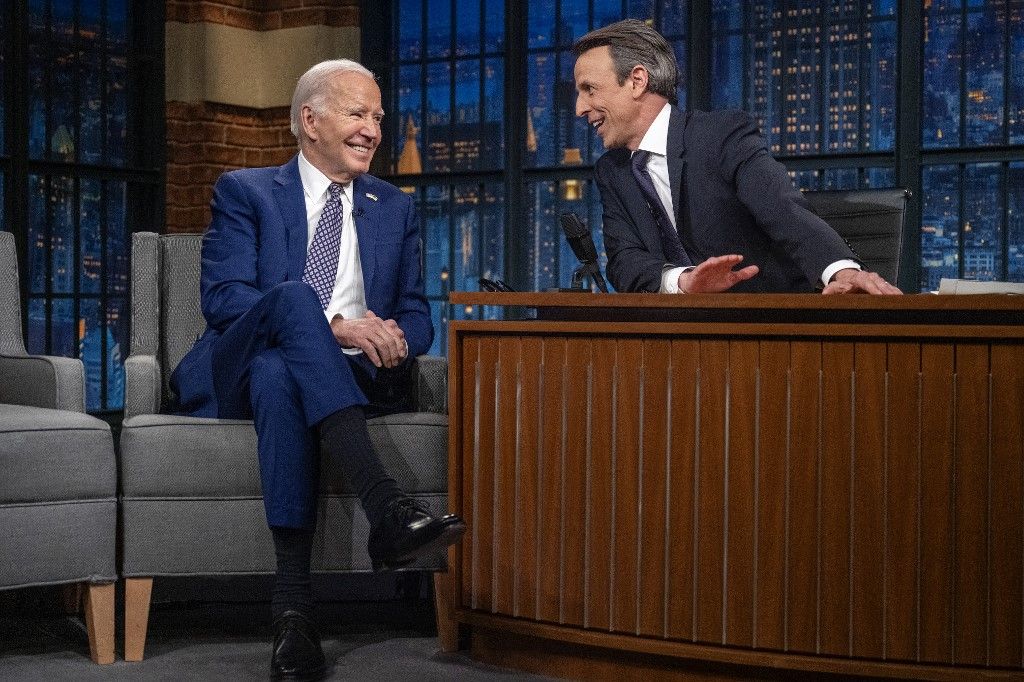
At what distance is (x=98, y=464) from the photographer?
8.07 feet

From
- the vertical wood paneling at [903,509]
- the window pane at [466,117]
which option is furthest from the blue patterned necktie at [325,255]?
the window pane at [466,117]

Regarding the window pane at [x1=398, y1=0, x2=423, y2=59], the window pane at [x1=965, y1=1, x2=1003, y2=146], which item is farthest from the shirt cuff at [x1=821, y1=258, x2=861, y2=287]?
the window pane at [x1=398, y1=0, x2=423, y2=59]

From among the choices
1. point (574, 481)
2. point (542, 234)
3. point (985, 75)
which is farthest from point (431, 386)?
point (985, 75)

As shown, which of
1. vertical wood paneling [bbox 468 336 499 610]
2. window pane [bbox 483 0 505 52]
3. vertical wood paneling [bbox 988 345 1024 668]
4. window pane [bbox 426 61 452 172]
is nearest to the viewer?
vertical wood paneling [bbox 988 345 1024 668]

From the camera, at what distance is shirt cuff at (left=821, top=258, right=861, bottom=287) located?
2354 millimetres

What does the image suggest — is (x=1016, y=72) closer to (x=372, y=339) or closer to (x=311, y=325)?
(x=372, y=339)

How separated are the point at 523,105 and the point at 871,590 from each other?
3273mm

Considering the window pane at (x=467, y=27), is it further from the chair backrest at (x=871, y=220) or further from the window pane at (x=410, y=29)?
the chair backrest at (x=871, y=220)

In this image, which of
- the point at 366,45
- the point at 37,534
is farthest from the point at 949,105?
the point at 37,534

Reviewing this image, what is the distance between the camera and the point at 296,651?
2326 millimetres

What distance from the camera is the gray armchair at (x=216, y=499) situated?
249 centimetres

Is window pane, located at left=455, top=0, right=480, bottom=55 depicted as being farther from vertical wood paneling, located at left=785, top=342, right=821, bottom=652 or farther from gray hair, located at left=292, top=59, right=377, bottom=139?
vertical wood paneling, located at left=785, top=342, right=821, bottom=652

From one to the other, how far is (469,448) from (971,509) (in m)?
0.96

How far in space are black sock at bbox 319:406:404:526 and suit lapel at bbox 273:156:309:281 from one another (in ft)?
1.65
